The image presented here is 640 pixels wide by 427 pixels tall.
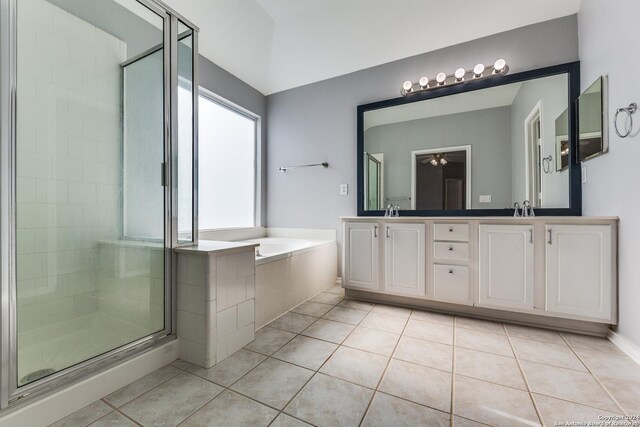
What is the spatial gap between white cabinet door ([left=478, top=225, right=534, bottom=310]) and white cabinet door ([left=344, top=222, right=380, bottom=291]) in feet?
2.65

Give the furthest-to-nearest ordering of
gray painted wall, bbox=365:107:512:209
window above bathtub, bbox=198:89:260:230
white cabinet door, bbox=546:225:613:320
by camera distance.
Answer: window above bathtub, bbox=198:89:260:230, gray painted wall, bbox=365:107:512:209, white cabinet door, bbox=546:225:613:320

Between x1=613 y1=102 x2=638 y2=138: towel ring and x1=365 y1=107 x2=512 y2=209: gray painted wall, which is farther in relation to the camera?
x1=365 y1=107 x2=512 y2=209: gray painted wall

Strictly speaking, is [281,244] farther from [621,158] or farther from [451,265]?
[621,158]

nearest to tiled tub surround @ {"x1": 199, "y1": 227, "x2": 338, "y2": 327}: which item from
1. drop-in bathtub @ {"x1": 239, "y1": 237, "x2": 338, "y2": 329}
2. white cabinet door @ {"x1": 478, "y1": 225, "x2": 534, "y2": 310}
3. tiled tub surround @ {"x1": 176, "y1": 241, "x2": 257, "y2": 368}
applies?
drop-in bathtub @ {"x1": 239, "y1": 237, "x2": 338, "y2": 329}

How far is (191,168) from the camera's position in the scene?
169 cm

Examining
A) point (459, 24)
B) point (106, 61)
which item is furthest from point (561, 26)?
point (106, 61)

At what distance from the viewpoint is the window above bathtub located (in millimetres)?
2668

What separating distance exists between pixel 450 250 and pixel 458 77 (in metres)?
1.55

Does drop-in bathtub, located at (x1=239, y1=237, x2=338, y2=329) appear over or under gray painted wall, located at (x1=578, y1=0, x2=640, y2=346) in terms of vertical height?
under

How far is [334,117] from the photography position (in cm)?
301

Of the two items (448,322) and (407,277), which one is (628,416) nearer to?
(448,322)

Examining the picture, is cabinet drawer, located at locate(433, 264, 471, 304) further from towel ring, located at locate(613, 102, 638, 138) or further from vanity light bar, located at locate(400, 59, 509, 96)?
vanity light bar, located at locate(400, 59, 509, 96)

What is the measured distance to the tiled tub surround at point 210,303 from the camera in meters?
1.42

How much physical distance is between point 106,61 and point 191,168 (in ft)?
2.27
